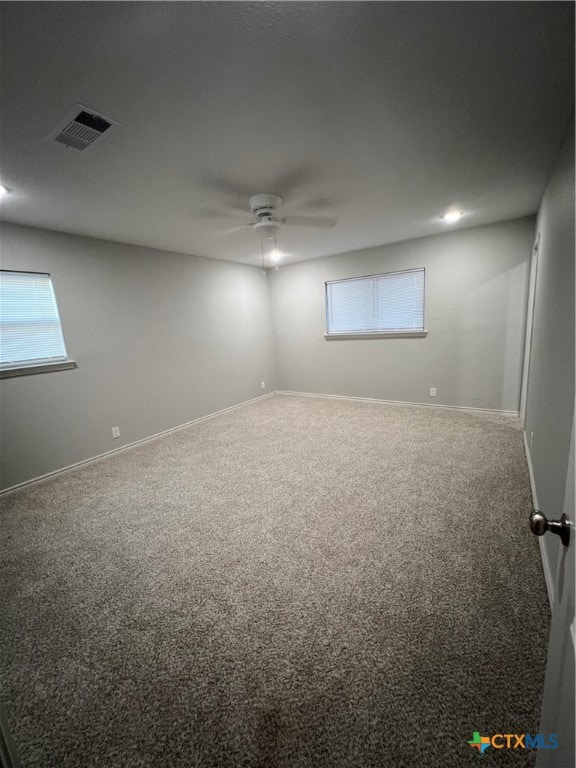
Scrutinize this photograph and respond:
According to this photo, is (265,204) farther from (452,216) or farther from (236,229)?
(452,216)

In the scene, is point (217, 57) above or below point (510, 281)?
above

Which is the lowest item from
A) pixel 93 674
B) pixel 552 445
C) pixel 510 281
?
pixel 93 674

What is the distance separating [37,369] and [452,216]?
4454 mm

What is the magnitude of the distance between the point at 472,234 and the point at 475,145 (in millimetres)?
2196

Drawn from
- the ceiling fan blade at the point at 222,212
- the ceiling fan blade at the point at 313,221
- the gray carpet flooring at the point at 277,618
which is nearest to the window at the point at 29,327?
the gray carpet flooring at the point at 277,618

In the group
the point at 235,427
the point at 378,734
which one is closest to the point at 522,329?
the point at 235,427

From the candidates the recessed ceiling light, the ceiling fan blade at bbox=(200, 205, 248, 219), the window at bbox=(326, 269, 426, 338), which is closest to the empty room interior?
the ceiling fan blade at bbox=(200, 205, 248, 219)

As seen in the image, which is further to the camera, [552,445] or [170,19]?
[552,445]

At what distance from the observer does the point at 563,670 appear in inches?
22.0

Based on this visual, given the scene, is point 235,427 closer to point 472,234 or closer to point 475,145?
point 475,145

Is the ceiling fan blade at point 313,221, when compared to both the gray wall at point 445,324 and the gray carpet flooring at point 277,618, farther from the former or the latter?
the gray carpet flooring at point 277,618

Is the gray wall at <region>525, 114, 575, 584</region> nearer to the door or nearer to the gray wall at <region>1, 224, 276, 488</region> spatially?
the door

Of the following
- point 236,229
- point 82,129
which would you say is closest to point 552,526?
point 82,129

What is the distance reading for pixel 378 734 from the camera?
99cm
